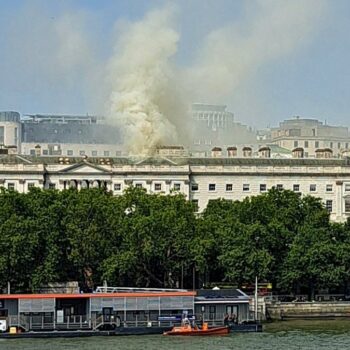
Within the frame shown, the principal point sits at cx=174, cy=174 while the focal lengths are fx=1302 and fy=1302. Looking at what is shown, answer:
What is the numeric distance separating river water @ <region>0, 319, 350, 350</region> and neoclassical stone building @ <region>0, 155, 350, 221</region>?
167 feet

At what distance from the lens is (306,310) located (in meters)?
92.6

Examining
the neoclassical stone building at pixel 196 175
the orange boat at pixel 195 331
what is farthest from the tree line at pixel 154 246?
the neoclassical stone building at pixel 196 175

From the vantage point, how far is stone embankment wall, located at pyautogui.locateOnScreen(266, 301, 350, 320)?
3595 inches

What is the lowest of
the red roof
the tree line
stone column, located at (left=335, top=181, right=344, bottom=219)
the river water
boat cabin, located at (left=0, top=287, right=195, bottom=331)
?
the river water

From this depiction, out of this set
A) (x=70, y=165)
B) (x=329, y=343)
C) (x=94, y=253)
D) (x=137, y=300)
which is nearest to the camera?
(x=329, y=343)

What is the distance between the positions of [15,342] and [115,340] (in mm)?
5611

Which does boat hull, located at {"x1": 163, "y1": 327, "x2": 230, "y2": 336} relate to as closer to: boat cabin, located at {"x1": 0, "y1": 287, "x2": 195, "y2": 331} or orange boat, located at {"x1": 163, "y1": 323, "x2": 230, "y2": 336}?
orange boat, located at {"x1": 163, "y1": 323, "x2": 230, "y2": 336}

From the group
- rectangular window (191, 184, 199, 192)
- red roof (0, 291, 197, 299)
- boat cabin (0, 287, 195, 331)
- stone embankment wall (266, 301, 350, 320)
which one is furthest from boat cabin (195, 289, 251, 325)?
rectangular window (191, 184, 199, 192)

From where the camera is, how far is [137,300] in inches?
3120

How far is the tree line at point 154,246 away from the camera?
9206cm

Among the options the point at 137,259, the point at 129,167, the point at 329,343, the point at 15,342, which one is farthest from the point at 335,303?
the point at 129,167

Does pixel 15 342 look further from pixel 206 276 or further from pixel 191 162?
pixel 191 162

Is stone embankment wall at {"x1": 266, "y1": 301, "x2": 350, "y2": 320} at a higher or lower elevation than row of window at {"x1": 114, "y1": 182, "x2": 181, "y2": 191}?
lower

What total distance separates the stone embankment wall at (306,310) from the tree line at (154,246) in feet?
10.4
